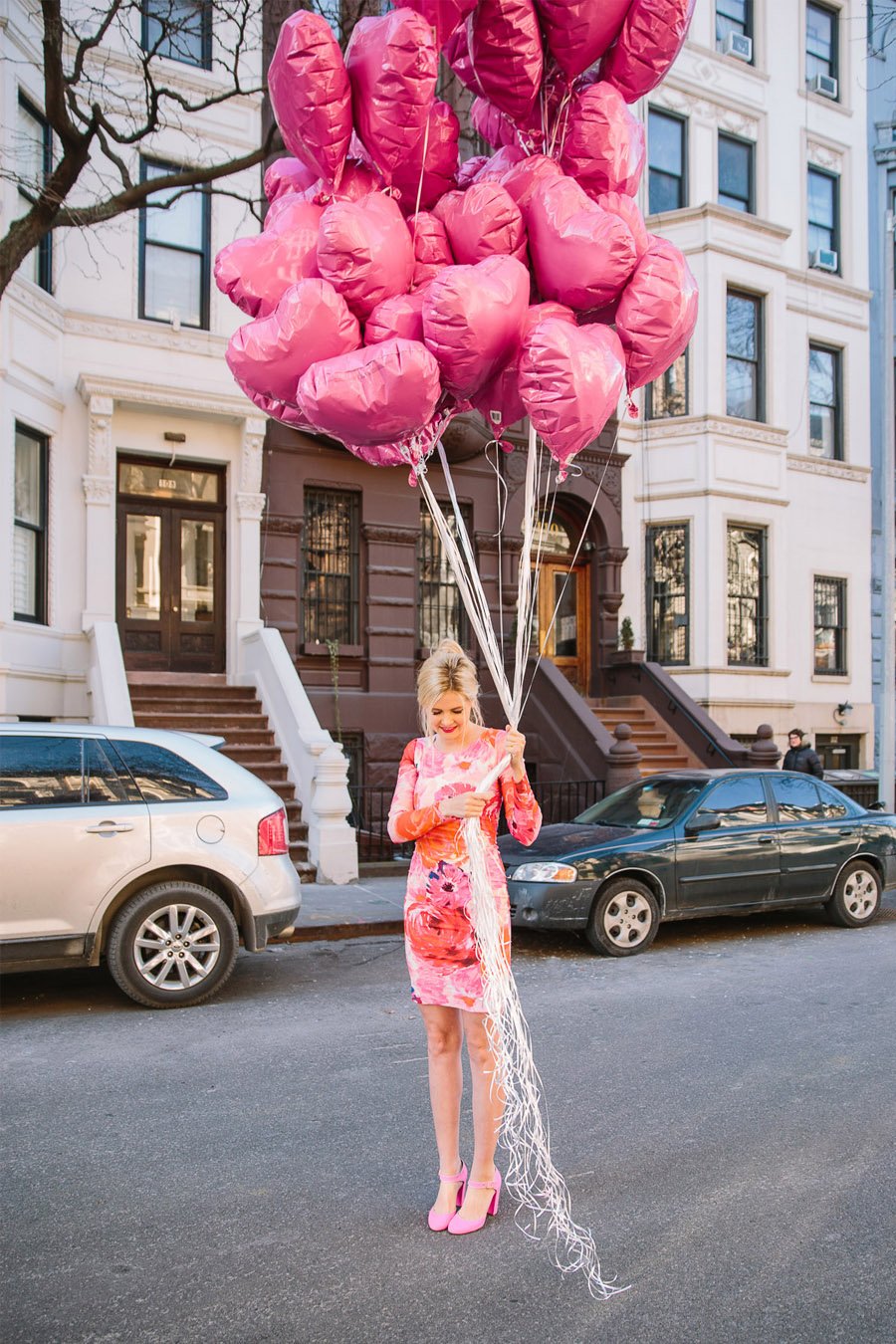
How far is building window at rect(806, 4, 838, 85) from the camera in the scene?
20625mm

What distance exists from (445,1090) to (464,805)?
104 cm

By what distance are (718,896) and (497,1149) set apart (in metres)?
5.21

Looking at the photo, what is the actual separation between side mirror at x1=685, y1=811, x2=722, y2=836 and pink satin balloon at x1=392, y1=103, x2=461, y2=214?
6.04 m

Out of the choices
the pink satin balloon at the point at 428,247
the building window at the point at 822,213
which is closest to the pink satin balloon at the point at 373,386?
the pink satin balloon at the point at 428,247

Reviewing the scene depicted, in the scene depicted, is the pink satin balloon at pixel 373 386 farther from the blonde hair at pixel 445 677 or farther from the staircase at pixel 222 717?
the staircase at pixel 222 717

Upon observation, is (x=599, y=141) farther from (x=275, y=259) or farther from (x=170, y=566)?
(x=170, y=566)

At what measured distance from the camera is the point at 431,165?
4723 mm

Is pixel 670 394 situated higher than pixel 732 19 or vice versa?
pixel 732 19

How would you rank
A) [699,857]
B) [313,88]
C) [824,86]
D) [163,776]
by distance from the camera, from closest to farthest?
[313,88] → [163,776] → [699,857] → [824,86]

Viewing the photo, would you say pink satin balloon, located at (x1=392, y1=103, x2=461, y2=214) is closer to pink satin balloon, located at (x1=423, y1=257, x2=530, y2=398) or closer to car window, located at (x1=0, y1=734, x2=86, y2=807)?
pink satin balloon, located at (x1=423, y1=257, x2=530, y2=398)

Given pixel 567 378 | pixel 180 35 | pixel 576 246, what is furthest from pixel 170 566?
pixel 567 378

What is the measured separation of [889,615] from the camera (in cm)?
1566

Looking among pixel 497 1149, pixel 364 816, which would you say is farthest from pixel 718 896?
pixel 364 816

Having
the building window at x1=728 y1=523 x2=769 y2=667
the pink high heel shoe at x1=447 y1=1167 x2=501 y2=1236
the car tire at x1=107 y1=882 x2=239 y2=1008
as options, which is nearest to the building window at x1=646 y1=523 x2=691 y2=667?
the building window at x1=728 y1=523 x2=769 y2=667
